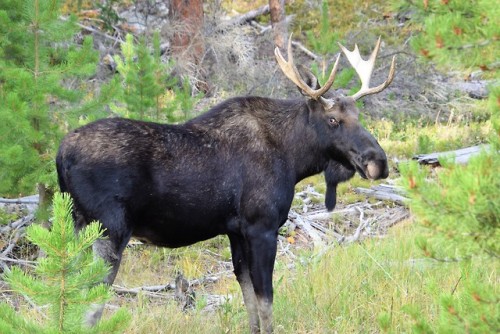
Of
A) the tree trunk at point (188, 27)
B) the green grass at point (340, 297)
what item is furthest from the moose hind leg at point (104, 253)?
the tree trunk at point (188, 27)

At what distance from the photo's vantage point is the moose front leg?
5.86 m

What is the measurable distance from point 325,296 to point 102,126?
2.22m

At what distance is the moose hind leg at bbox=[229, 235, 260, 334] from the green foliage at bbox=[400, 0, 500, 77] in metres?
3.33

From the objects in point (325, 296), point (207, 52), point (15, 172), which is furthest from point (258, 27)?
point (325, 296)

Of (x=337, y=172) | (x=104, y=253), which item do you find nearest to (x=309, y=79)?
(x=337, y=172)

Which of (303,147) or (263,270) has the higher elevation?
(303,147)

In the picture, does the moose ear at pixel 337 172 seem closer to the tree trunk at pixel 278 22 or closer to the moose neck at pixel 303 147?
the moose neck at pixel 303 147

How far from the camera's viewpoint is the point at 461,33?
2.89 m

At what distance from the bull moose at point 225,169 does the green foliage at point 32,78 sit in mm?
1946

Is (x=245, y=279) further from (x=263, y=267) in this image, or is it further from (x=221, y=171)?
(x=221, y=171)

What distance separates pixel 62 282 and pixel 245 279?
9.78 feet

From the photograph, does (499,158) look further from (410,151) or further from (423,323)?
(410,151)

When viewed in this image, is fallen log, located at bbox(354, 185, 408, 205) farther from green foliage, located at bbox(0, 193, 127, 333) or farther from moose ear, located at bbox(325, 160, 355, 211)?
green foliage, located at bbox(0, 193, 127, 333)

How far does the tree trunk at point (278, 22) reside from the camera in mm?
16188
